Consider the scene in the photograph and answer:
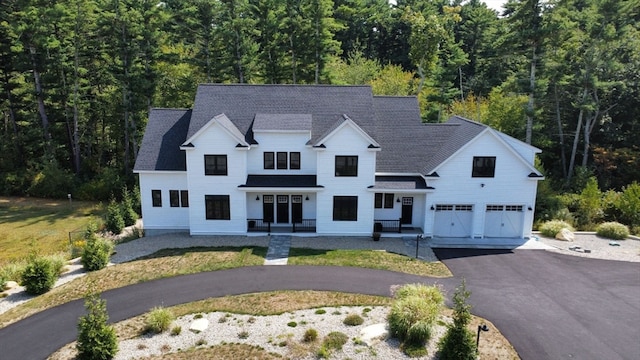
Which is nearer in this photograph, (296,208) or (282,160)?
(282,160)

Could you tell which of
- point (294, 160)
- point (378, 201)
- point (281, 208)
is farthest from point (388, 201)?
point (281, 208)

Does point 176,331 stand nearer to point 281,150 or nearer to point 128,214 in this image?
point 281,150

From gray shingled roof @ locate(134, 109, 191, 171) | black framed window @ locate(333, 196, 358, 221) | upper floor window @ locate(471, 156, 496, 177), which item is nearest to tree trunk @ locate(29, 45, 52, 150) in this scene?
gray shingled roof @ locate(134, 109, 191, 171)

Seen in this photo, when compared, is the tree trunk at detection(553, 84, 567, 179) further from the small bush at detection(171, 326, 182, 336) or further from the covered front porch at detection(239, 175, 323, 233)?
the small bush at detection(171, 326, 182, 336)

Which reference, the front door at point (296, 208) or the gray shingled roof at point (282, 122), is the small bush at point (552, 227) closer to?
the front door at point (296, 208)

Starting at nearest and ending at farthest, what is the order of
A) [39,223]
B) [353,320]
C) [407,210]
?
[353,320]
[407,210]
[39,223]

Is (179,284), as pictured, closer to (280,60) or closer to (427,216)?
(427,216)

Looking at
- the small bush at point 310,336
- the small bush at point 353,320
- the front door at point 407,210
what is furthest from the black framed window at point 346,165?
the small bush at point 310,336
